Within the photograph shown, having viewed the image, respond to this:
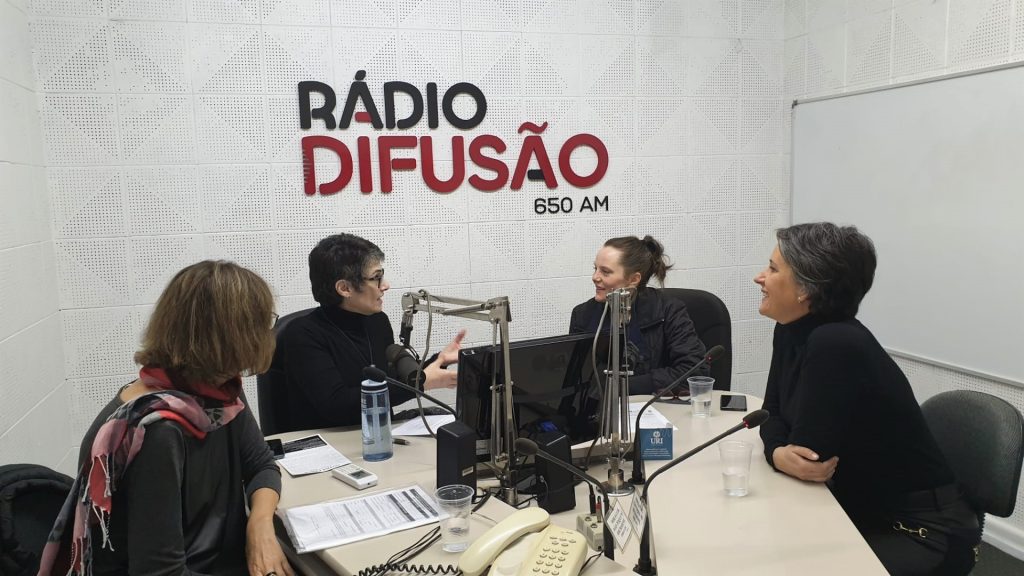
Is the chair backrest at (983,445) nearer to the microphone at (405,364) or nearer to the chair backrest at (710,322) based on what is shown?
the chair backrest at (710,322)

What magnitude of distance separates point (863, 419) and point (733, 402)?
819 millimetres

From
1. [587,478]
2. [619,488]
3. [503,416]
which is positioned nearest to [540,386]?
[503,416]

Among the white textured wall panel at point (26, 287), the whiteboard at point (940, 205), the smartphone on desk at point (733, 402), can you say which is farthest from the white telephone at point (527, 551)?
the whiteboard at point (940, 205)

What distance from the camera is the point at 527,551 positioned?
4.63 ft

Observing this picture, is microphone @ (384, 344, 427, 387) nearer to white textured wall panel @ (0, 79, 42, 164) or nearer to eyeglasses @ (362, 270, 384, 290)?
eyeglasses @ (362, 270, 384, 290)

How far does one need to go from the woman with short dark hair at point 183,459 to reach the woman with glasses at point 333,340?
1.93ft

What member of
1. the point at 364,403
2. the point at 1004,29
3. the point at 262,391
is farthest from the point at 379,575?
the point at 1004,29

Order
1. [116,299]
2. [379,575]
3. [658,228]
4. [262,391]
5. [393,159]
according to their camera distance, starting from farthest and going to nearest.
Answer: [658,228]
[393,159]
[116,299]
[262,391]
[379,575]

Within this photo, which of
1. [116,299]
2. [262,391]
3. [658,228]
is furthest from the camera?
[658,228]

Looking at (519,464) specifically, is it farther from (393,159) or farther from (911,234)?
(911,234)

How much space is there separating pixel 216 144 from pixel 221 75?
0.32 metres

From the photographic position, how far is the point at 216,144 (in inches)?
141

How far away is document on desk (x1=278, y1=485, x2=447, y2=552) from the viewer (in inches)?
66.1

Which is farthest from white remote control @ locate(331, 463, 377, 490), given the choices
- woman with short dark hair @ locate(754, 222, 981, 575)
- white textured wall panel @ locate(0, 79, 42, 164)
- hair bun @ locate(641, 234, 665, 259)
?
white textured wall panel @ locate(0, 79, 42, 164)
